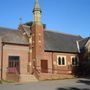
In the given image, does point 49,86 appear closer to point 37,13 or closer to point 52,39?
point 37,13

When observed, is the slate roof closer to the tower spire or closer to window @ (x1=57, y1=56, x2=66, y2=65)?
window @ (x1=57, y1=56, x2=66, y2=65)

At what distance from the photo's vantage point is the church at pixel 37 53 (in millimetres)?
43188

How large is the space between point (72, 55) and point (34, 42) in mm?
8954

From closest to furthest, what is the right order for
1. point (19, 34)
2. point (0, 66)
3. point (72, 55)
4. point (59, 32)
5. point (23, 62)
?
point (0, 66) → point (23, 62) → point (19, 34) → point (72, 55) → point (59, 32)

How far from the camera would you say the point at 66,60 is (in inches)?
2005

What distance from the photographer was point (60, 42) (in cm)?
5259

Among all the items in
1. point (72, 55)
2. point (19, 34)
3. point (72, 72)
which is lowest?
point (72, 72)

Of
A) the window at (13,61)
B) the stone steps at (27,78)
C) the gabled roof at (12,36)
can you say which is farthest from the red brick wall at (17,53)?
the stone steps at (27,78)

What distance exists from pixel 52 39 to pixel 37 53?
6.43 metres

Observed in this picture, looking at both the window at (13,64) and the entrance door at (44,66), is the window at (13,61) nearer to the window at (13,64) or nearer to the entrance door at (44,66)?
the window at (13,64)

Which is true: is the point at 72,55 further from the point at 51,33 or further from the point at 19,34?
the point at 19,34

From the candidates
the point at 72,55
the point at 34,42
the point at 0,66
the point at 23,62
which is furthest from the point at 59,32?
the point at 0,66

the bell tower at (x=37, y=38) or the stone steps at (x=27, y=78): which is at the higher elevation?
the bell tower at (x=37, y=38)

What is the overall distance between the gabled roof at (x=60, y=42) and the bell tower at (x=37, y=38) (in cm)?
157
